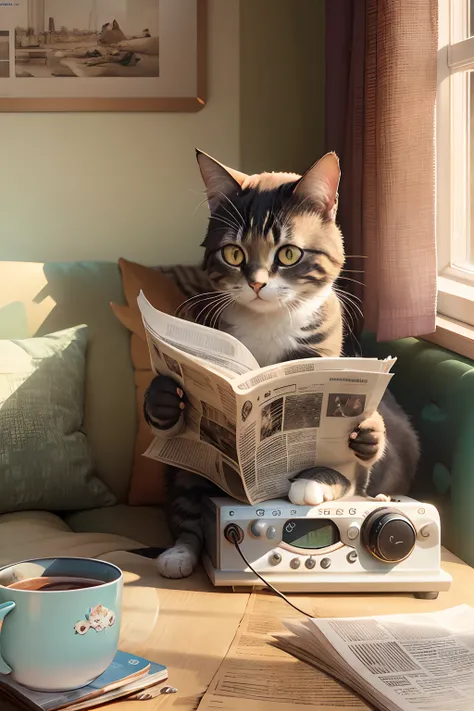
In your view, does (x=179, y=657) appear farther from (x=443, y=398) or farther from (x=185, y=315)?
(x=185, y=315)

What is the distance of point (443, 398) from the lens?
141 centimetres

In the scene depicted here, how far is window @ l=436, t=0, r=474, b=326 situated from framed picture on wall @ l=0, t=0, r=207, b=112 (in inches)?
25.1

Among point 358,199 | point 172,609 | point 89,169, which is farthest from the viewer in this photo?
point 89,169

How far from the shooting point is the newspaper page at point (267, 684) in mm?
776

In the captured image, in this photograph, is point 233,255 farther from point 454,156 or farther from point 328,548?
point 454,156

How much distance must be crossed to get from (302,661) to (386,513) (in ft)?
0.92

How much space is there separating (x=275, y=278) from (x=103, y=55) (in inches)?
43.5

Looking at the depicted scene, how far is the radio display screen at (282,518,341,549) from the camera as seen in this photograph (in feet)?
3.59

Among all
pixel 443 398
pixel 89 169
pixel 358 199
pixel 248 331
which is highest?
pixel 89 169

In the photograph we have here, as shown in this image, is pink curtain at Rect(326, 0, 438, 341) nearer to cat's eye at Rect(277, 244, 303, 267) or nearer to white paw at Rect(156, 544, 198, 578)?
cat's eye at Rect(277, 244, 303, 267)

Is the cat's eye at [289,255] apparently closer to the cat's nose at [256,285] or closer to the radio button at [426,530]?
the cat's nose at [256,285]

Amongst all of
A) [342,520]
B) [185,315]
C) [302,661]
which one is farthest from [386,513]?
[185,315]

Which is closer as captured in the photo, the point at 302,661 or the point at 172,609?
the point at 302,661

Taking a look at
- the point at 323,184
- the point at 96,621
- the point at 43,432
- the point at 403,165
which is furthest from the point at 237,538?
the point at 403,165
